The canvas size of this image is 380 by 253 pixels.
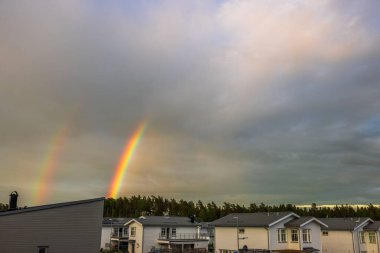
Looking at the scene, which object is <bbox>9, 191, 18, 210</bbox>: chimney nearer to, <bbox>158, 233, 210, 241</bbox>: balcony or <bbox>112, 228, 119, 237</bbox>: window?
<bbox>158, 233, 210, 241</bbox>: balcony

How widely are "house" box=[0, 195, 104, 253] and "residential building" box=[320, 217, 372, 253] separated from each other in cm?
4065

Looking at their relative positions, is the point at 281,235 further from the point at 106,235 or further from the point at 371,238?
the point at 106,235

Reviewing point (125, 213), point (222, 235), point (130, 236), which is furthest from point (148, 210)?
point (222, 235)

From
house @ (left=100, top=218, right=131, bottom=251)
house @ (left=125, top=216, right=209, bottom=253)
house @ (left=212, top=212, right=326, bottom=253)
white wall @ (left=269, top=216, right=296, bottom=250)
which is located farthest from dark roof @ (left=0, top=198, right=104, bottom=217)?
house @ (left=100, top=218, right=131, bottom=251)

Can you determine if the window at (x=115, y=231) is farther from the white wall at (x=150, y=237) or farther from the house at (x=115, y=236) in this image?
the white wall at (x=150, y=237)

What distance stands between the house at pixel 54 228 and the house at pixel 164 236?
3428 cm

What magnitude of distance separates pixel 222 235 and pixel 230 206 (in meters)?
89.5

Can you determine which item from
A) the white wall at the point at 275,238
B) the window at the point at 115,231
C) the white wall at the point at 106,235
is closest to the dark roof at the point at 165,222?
the window at the point at 115,231

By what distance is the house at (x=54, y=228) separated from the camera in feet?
88.5

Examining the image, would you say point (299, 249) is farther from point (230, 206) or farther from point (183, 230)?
point (230, 206)

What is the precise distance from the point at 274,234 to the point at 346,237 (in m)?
14.6

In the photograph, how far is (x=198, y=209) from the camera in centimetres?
14388

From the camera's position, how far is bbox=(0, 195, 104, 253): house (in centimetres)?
2697

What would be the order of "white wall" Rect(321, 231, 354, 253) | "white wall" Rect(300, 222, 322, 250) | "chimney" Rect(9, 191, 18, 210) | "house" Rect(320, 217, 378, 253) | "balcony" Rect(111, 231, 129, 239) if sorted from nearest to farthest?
"chimney" Rect(9, 191, 18, 210) → "white wall" Rect(300, 222, 322, 250) → "house" Rect(320, 217, 378, 253) → "white wall" Rect(321, 231, 354, 253) → "balcony" Rect(111, 231, 129, 239)
